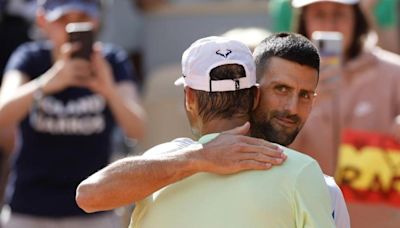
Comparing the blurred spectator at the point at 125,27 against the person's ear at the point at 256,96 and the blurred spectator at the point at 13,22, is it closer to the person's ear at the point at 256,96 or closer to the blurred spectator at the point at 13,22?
the blurred spectator at the point at 13,22

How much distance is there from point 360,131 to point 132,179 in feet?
6.40

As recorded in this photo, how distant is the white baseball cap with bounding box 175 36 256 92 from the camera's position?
3312mm

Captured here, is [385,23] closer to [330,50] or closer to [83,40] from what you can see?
[330,50]

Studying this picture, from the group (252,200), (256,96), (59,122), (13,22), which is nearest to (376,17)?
(59,122)

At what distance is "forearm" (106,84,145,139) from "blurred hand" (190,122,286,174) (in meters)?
2.27

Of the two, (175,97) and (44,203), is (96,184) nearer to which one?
(44,203)

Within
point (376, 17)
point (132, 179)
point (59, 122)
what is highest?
point (132, 179)

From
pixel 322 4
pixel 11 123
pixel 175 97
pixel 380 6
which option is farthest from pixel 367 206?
pixel 175 97

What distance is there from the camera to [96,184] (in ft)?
11.0

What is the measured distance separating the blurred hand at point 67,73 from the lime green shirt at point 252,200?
2167 mm

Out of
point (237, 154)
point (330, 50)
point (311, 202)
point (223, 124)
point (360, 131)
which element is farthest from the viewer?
point (360, 131)

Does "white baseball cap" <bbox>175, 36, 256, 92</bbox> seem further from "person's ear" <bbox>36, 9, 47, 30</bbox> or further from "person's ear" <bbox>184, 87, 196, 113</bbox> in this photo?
"person's ear" <bbox>36, 9, 47, 30</bbox>

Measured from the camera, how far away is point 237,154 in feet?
10.7

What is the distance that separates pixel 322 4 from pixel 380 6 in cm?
86
